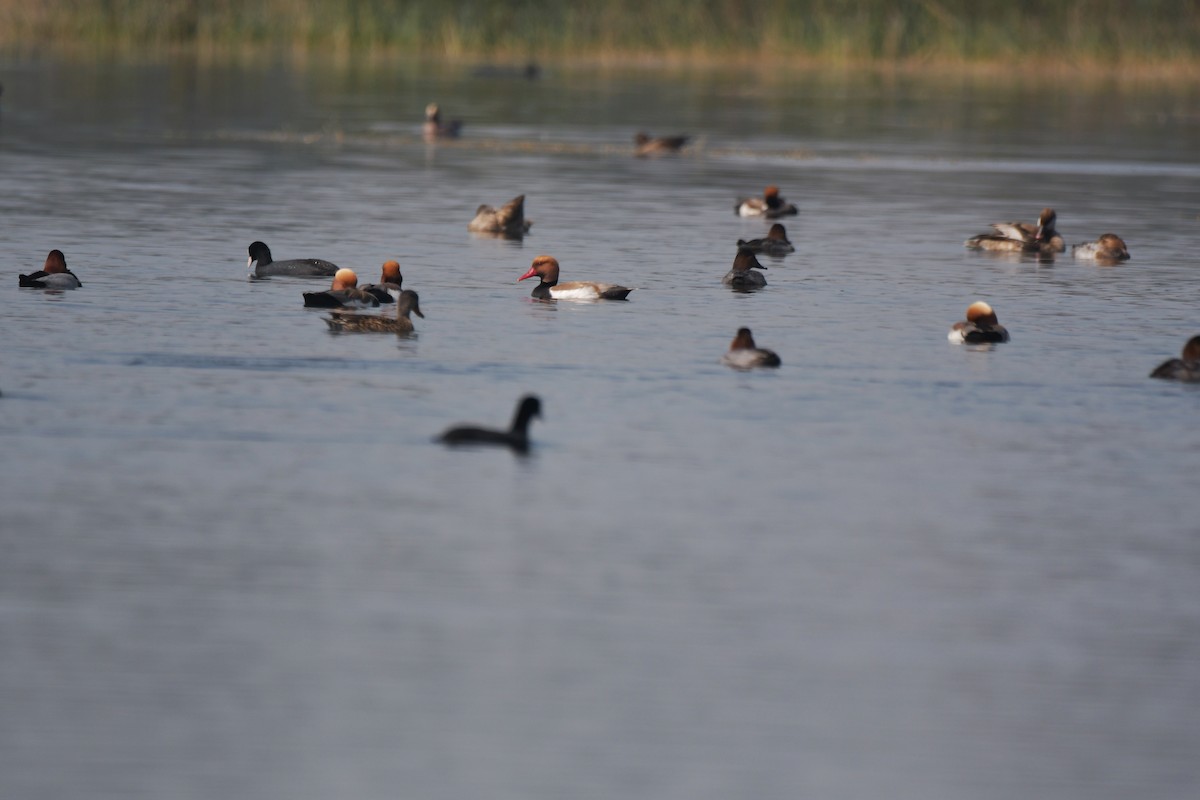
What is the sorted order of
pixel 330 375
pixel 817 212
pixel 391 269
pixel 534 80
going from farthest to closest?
pixel 534 80 < pixel 817 212 < pixel 391 269 < pixel 330 375

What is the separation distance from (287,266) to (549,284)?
3274 mm

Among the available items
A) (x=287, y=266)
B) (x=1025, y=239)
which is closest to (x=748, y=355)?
(x=287, y=266)

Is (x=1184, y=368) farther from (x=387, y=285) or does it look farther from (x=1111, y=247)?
(x=1111, y=247)

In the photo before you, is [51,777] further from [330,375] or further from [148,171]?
[148,171]

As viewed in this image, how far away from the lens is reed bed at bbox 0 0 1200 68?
67812 millimetres

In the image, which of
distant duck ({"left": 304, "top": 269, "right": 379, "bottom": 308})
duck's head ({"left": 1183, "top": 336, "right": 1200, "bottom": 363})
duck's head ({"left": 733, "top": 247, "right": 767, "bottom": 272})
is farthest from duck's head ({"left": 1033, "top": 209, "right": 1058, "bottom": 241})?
distant duck ({"left": 304, "top": 269, "right": 379, "bottom": 308})

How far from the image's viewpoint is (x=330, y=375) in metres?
18.9

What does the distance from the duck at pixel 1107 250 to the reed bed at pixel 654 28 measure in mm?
38048

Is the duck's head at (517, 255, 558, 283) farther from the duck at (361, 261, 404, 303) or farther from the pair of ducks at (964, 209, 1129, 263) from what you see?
the pair of ducks at (964, 209, 1129, 263)

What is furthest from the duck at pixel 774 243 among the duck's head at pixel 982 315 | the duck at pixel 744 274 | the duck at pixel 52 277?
the duck at pixel 52 277

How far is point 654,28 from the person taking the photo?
72.2 metres

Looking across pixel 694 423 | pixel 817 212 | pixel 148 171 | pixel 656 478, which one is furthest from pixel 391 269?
pixel 148 171

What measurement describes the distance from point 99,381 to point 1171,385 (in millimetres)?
9380

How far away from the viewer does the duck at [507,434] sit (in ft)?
52.4
